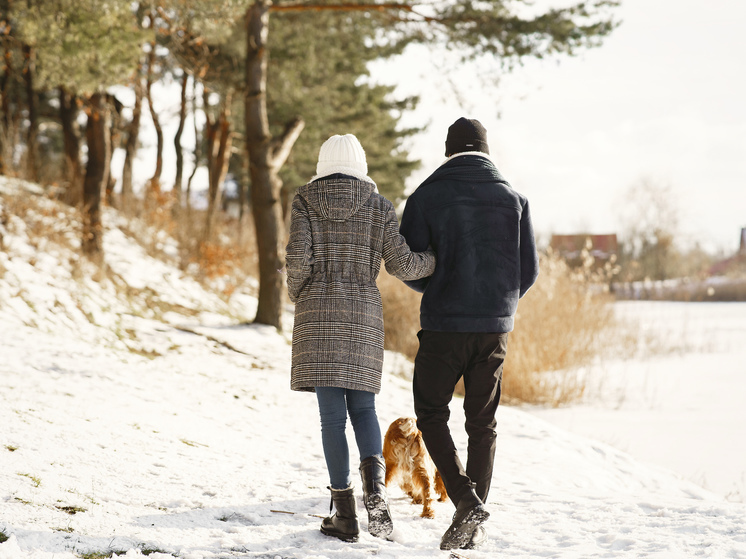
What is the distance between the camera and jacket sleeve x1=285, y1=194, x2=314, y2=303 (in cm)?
283

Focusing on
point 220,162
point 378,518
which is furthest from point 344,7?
point 378,518

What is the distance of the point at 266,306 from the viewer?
8758 mm

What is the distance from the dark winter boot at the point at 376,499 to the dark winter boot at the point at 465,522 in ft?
→ 0.82

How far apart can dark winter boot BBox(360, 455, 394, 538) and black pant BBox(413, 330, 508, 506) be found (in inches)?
10.5

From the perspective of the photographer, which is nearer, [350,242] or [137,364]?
[350,242]

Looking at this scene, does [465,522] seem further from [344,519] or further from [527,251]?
[527,251]

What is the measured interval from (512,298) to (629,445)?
483 cm

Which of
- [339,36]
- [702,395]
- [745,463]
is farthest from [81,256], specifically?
[702,395]

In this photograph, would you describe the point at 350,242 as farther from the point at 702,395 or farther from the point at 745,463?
the point at 702,395

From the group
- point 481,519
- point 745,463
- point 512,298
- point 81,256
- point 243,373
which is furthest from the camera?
point 81,256

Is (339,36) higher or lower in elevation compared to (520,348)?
higher

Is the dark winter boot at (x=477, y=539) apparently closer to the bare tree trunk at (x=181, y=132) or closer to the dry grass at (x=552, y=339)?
the dry grass at (x=552, y=339)

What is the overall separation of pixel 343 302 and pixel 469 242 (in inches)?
24.3

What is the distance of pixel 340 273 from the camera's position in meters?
2.88
